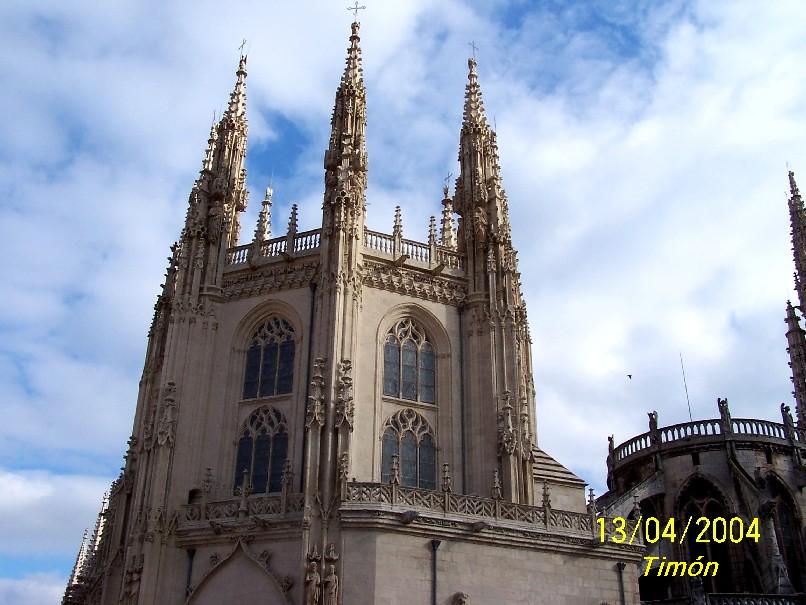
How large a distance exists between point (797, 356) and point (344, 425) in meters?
38.2

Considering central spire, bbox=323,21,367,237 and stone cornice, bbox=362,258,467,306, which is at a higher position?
central spire, bbox=323,21,367,237

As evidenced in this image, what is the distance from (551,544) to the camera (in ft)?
77.7

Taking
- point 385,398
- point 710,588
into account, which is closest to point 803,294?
point 710,588

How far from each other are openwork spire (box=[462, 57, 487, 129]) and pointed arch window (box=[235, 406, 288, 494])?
13827 millimetres

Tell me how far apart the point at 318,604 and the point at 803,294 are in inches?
1683

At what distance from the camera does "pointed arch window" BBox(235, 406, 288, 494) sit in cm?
2595

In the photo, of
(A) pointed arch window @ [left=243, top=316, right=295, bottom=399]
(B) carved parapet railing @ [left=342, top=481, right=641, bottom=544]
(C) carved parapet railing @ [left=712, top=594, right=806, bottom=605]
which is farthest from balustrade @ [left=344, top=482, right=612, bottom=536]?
(C) carved parapet railing @ [left=712, top=594, right=806, bottom=605]

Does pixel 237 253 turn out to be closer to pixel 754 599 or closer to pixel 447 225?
pixel 447 225

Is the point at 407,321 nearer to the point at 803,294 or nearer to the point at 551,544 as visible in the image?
the point at 551,544

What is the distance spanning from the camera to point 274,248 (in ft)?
95.7

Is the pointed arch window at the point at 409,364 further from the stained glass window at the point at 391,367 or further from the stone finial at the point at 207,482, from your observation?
the stone finial at the point at 207,482

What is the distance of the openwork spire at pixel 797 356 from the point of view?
50.3 meters

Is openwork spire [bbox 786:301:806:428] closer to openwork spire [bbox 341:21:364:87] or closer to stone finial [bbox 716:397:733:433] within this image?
stone finial [bbox 716:397:733:433]

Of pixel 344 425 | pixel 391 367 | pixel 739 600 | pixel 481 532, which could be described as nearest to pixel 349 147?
pixel 391 367
